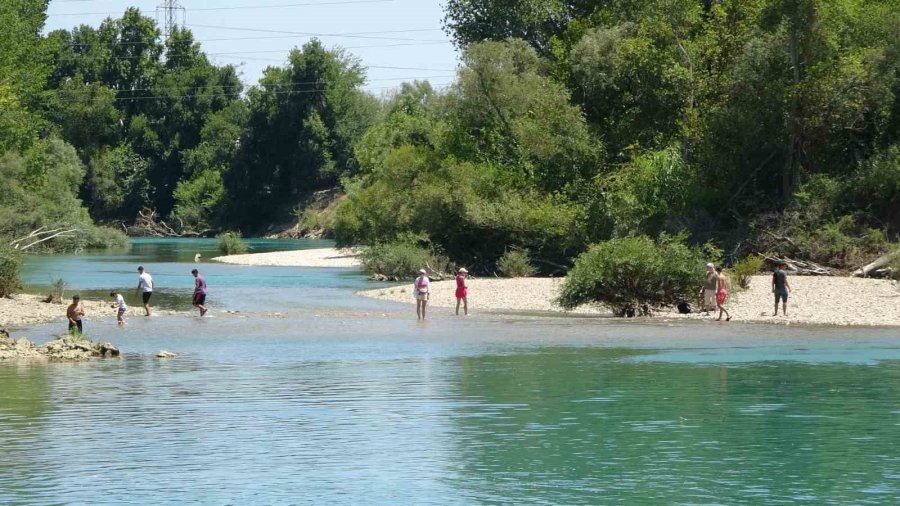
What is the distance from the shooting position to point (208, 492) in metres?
17.1

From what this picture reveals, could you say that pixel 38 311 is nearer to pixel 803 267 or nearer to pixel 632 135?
pixel 803 267

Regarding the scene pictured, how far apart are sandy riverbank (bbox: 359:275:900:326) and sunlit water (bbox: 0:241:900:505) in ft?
8.26

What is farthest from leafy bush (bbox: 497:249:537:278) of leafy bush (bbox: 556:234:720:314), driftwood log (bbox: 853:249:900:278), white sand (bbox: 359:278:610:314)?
leafy bush (bbox: 556:234:720:314)

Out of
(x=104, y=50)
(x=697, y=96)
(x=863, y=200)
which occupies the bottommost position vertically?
(x=863, y=200)

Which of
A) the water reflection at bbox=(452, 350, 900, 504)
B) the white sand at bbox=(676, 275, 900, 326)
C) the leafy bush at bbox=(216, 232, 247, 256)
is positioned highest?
the leafy bush at bbox=(216, 232, 247, 256)

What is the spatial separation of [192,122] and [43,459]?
428 feet

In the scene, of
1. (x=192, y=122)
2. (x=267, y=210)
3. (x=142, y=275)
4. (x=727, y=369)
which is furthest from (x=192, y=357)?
(x=192, y=122)

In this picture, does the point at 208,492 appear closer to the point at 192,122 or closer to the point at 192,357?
the point at 192,357

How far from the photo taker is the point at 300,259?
84.6 metres

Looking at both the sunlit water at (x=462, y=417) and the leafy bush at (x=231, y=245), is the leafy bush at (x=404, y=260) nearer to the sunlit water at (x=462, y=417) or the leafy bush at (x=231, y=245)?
the sunlit water at (x=462, y=417)

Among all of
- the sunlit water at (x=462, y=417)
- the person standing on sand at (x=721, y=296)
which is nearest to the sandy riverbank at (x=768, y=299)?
the person standing on sand at (x=721, y=296)

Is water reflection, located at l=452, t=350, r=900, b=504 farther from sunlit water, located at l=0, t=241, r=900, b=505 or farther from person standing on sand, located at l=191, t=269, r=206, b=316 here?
person standing on sand, located at l=191, t=269, r=206, b=316

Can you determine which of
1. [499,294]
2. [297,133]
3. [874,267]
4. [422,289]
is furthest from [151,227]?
[422,289]

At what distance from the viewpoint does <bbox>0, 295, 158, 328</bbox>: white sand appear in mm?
39094
